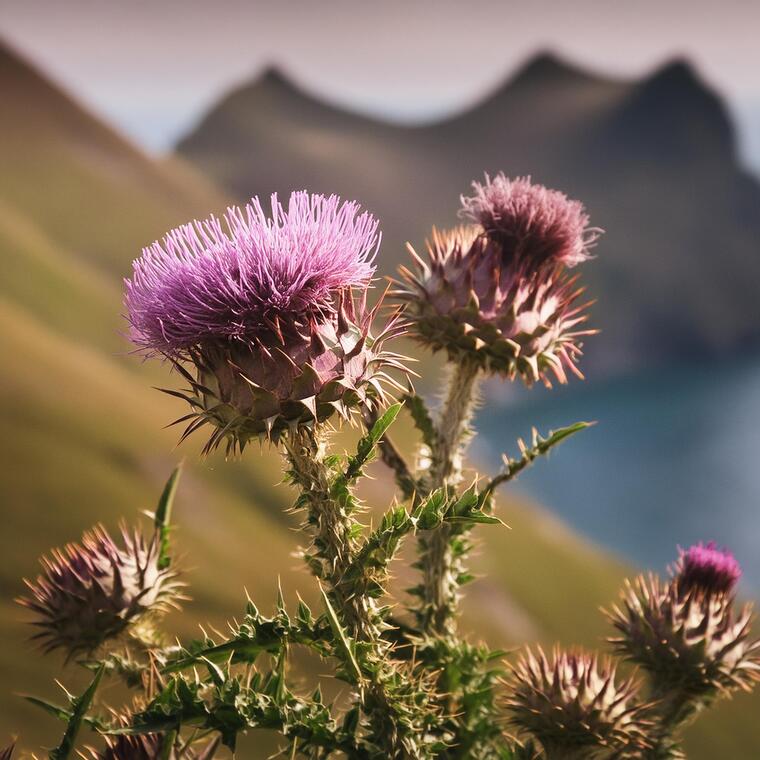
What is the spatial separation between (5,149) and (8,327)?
24459 millimetres

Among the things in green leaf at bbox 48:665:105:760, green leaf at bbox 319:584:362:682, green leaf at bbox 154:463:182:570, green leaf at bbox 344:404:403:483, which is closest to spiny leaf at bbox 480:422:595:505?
green leaf at bbox 344:404:403:483

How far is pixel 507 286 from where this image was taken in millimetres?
2002

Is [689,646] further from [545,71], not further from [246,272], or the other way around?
[545,71]

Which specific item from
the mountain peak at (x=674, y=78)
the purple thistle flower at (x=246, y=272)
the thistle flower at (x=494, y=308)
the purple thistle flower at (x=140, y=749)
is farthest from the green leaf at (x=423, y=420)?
the mountain peak at (x=674, y=78)

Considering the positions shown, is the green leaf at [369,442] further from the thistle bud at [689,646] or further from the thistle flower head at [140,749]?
the thistle bud at [689,646]

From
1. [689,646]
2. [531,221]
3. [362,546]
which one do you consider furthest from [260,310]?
[689,646]

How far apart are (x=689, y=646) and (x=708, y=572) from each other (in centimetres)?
18

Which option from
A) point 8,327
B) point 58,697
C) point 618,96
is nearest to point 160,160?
point 618,96

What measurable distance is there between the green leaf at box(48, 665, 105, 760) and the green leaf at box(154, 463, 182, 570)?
19.2 inches

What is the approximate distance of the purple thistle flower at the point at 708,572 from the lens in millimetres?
1934

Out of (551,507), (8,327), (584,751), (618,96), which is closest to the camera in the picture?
(584,751)

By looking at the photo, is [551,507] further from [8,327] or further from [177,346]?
[177,346]

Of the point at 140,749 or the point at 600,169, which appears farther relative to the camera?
the point at 600,169

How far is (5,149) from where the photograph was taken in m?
36.0
